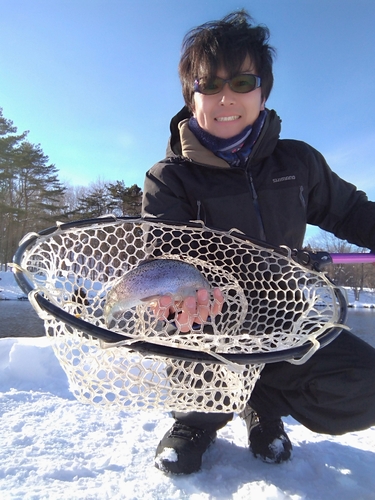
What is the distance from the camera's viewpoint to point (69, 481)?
1.36 metres

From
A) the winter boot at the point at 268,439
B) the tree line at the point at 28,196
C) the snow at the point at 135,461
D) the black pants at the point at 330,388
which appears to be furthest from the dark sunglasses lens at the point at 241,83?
the tree line at the point at 28,196

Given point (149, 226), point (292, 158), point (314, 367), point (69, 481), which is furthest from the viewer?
point (292, 158)

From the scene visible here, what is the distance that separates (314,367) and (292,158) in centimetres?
121

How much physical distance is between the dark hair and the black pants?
5.11 feet

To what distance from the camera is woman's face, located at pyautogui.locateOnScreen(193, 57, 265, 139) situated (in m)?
1.87

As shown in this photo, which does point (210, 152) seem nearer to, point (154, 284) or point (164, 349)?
point (154, 284)

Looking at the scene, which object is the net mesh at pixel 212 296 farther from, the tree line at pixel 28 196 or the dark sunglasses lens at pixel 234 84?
the tree line at pixel 28 196

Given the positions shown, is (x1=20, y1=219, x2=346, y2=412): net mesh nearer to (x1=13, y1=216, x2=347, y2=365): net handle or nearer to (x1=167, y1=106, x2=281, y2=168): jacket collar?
(x1=13, y1=216, x2=347, y2=365): net handle

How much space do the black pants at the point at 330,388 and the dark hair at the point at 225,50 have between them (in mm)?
1558

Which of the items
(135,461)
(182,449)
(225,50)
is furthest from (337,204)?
(135,461)

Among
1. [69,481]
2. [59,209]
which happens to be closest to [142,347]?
[69,481]

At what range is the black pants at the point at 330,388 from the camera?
161cm

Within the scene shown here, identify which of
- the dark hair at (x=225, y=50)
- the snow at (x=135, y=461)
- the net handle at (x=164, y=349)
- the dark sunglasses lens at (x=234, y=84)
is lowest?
the snow at (x=135, y=461)

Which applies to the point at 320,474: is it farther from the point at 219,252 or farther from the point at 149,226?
the point at 149,226
